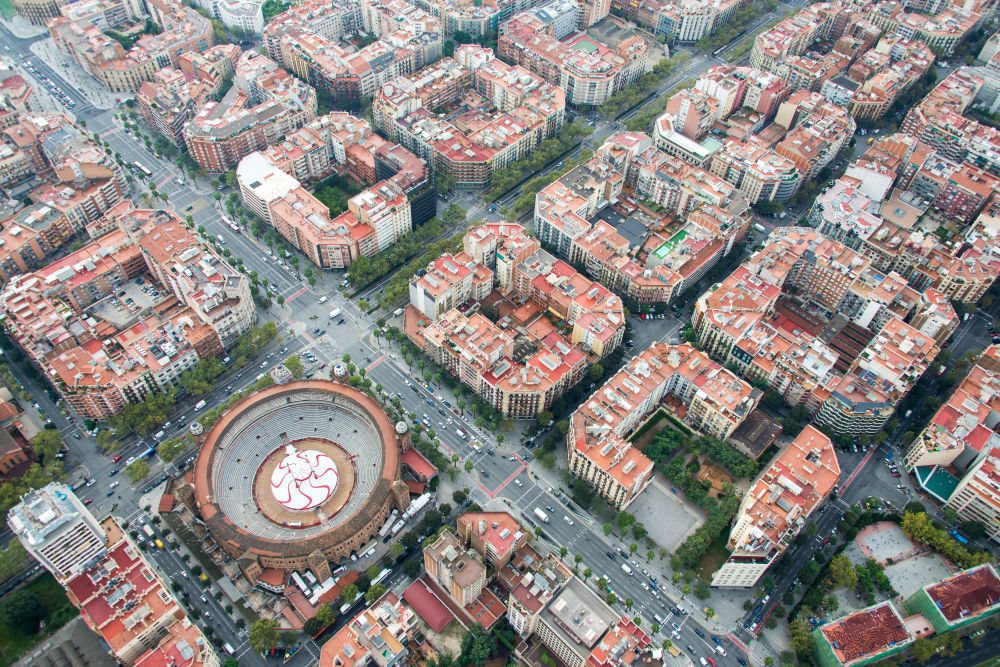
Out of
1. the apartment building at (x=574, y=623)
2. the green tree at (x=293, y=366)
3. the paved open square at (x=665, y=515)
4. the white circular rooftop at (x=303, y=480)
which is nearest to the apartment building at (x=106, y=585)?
the white circular rooftop at (x=303, y=480)

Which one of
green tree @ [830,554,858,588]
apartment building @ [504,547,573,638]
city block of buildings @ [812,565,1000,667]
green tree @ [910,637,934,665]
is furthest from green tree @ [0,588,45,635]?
green tree @ [910,637,934,665]

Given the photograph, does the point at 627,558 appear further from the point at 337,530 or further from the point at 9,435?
the point at 9,435

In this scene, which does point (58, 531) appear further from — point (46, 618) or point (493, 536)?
point (493, 536)

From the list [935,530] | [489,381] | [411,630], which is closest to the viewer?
[411,630]

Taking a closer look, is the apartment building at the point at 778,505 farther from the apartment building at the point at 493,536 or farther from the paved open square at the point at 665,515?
the apartment building at the point at 493,536

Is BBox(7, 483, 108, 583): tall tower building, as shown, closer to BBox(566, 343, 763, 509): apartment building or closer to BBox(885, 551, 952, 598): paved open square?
BBox(566, 343, 763, 509): apartment building

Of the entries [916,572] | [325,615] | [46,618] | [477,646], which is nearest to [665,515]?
[477,646]

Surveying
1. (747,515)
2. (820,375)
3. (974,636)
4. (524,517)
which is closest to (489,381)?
(524,517)
